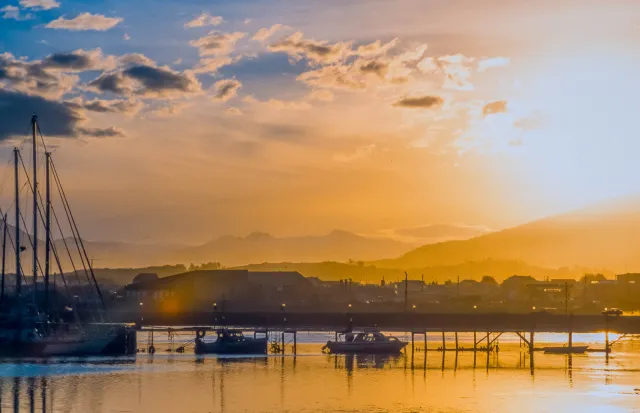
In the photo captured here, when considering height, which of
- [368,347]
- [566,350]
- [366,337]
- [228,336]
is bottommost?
[566,350]

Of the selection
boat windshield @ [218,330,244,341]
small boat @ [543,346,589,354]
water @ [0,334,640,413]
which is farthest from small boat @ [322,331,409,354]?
small boat @ [543,346,589,354]

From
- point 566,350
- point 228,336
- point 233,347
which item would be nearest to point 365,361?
point 233,347

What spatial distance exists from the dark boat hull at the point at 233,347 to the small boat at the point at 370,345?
9.65m

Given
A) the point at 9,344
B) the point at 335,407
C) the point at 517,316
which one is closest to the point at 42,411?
the point at 335,407

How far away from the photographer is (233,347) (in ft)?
450

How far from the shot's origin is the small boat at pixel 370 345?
5369 inches

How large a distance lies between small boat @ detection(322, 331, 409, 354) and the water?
8.85 feet

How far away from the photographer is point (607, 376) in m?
107

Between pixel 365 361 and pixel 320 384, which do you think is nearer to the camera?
pixel 320 384

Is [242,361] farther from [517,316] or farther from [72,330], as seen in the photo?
[517,316]

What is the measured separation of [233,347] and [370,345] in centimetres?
1819

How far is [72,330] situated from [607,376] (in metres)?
65.3

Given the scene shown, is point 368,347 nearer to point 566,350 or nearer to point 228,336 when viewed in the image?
point 228,336

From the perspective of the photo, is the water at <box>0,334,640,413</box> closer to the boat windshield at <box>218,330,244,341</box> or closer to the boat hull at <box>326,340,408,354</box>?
the boat hull at <box>326,340,408,354</box>
